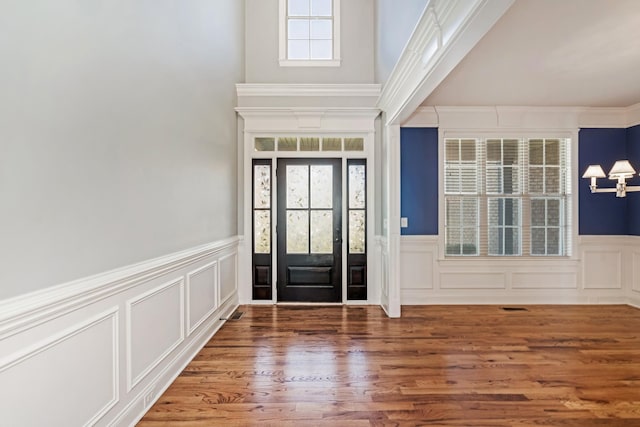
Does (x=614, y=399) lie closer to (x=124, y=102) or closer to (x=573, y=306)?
(x=573, y=306)

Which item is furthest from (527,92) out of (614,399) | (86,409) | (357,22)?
(86,409)

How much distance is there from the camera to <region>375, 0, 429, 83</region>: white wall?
2.73 metres

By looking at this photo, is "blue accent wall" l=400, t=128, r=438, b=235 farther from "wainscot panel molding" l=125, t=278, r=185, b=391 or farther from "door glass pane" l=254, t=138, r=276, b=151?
"wainscot panel molding" l=125, t=278, r=185, b=391

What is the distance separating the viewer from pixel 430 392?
234 centimetres

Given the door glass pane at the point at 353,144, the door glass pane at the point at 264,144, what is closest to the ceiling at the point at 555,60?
the door glass pane at the point at 353,144

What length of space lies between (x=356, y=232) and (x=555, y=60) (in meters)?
2.76

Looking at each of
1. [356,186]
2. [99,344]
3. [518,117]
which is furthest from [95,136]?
[518,117]

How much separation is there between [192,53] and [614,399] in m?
4.14

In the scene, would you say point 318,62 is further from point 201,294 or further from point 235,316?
point 235,316

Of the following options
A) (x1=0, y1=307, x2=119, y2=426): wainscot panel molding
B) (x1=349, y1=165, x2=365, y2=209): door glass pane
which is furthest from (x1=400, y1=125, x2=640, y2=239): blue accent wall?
(x1=0, y1=307, x2=119, y2=426): wainscot panel molding

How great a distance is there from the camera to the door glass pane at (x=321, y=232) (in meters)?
4.50

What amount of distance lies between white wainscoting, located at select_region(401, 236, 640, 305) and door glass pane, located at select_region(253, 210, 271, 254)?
5.96 feet

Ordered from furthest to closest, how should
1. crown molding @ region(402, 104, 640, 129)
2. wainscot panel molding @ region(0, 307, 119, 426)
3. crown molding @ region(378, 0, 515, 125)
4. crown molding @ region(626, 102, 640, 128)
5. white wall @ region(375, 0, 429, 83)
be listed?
crown molding @ region(402, 104, 640, 129) < crown molding @ region(626, 102, 640, 128) < white wall @ region(375, 0, 429, 83) < crown molding @ region(378, 0, 515, 125) < wainscot panel molding @ region(0, 307, 119, 426)

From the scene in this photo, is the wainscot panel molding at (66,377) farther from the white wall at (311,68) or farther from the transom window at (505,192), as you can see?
the transom window at (505,192)
